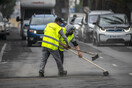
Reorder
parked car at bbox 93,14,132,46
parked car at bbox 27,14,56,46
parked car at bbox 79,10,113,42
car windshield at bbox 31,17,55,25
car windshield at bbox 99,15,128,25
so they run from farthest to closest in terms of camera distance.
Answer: parked car at bbox 79,10,113,42 → car windshield at bbox 31,17,55,25 → parked car at bbox 27,14,56,46 → car windshield at bbox 99,15,128,25 → parked car at bbox 93,14,132,46

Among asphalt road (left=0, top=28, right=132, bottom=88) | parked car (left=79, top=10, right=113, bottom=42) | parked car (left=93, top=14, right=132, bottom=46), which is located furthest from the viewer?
parked car (left=79, top=10, right=113, bottom=42)

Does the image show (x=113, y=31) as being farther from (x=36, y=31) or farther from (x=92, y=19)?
(x=92, y=19)

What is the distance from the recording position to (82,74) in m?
13.4

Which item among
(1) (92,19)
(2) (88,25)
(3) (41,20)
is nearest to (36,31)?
(3) (41,20)

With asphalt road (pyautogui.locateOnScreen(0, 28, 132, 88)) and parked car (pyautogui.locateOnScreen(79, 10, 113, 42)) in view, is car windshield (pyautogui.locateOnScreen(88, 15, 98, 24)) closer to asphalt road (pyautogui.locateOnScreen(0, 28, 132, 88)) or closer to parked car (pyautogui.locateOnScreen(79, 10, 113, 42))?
parked car (pyautogui.locateOnScreen(79, 10, 113, 42))

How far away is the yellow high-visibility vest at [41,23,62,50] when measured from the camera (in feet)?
41.9

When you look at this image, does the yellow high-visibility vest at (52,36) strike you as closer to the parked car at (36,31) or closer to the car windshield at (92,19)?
the parked car at (36,31)

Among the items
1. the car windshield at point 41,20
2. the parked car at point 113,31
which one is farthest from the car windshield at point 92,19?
the parked car at point 113,31

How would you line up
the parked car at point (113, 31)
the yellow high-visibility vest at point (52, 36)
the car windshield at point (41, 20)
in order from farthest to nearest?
the car windshield at point (41, 20) < the parked car at point (113, 31) < the yellow high-visibility vest at point (52, 36)

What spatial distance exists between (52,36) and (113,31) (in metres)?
13.4

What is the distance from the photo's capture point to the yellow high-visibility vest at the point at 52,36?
12.8 m

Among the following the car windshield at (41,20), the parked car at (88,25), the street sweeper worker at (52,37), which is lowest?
the parked car at (88,25)

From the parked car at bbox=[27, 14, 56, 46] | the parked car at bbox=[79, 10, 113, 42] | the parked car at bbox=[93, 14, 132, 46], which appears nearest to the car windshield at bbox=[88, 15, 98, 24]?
the parked car at bbox=[79, 10, 113, 42]

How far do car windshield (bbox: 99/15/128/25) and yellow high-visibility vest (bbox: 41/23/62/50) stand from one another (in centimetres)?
1394
